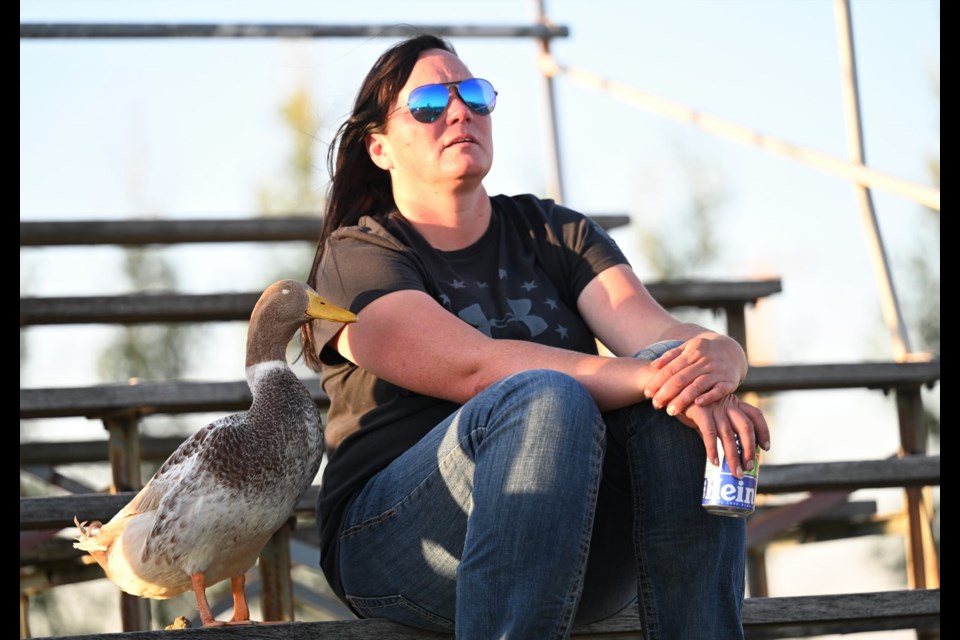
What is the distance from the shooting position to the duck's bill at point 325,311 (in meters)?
1.90

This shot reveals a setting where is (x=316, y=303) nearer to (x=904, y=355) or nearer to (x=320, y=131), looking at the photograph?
(x=320, y=131)

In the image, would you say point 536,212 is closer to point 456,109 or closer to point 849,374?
point 456,109

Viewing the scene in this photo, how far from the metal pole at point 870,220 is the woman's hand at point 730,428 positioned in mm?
1478

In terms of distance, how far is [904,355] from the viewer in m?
3.09

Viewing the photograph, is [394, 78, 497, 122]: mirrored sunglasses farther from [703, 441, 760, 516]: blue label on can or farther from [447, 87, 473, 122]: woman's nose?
[703, 441, 760, 516]: blue label on can

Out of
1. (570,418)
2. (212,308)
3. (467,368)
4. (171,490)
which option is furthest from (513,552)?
(212,308)

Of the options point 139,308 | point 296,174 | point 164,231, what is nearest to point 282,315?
point 139,308

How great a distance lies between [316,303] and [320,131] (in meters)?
0.61

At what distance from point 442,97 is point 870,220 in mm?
1380

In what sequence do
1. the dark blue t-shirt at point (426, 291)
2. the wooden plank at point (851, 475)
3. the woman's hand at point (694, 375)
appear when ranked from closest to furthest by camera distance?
the woman's hand at point (694, 375), the dark blue t-shirt at point (426, 291), the wooden plank at point (851, 475)

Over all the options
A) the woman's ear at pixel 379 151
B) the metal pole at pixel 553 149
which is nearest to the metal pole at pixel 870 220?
the metal pole at pixel 553 149

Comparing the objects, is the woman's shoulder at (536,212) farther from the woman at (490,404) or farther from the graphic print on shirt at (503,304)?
the graphic print on shirt at (503,304)

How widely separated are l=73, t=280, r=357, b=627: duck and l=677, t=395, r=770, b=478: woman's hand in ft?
1.85

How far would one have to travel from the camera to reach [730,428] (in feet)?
5.47
